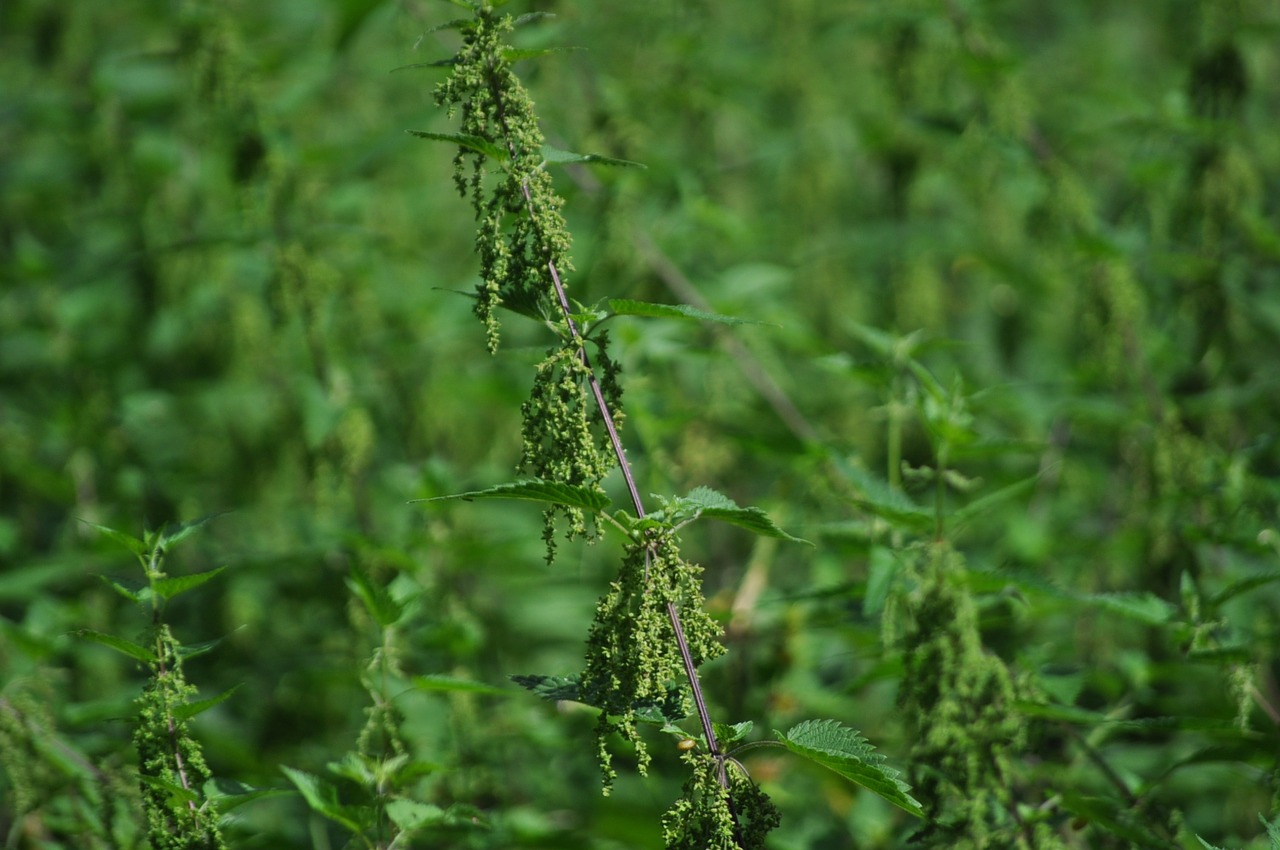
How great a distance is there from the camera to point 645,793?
383 centimetres

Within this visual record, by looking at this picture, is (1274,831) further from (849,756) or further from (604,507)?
(604,507)

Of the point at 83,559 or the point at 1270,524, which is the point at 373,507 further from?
the point at 1270,524

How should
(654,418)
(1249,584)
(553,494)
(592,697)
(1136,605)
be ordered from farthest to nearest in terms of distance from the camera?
(654,418)
(1136,605)
(1249,584)
(592,697)
(553,494)

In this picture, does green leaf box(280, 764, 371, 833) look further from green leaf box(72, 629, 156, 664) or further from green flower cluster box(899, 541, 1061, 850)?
green flower cluster box(899, 541, 1061, 850)

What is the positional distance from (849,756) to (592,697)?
16.6 inches

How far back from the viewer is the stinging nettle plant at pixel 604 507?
1702 mm

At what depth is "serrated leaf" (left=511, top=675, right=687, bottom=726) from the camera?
5.86ft

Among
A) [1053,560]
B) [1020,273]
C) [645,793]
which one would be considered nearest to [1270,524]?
[1053,560]

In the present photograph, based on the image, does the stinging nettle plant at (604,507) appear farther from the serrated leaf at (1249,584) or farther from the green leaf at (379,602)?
the serrated leaf at (1249,584)

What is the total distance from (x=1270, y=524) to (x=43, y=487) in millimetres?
4034

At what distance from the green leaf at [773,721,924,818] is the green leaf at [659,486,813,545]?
0.34 meters

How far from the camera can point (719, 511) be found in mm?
1710

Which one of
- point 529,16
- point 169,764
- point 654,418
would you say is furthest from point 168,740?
point 654,418

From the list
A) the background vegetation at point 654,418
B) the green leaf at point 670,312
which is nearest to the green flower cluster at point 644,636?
the green leaf at point 670,312
